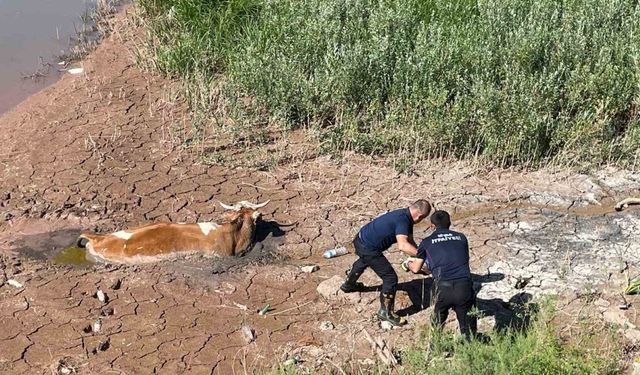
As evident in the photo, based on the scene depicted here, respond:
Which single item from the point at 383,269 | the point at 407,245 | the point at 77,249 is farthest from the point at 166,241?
the point at 407,245

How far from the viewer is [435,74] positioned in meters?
10.4

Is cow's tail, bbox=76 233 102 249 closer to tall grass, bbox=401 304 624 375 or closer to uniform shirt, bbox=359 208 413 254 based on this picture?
uniform shirt, bbox=359 208 413 254

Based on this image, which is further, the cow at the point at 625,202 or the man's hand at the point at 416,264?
the cow at the point at 625,202

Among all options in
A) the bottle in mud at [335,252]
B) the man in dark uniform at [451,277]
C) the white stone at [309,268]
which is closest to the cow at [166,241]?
the white stone at [309,268]

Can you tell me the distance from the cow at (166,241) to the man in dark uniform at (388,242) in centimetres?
138

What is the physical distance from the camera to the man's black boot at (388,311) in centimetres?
738

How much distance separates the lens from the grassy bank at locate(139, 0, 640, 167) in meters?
9.87

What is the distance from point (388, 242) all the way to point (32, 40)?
8048 mm

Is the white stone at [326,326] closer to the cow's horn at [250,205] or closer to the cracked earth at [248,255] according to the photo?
the cracked earth at [248,255]

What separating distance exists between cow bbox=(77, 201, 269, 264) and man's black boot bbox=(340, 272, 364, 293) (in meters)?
1.15

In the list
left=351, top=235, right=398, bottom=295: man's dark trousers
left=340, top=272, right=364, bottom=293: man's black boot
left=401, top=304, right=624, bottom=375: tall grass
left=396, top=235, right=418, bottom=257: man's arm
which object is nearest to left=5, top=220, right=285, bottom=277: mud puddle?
left=340, top=272, right=364, bottom=293: man's black boot

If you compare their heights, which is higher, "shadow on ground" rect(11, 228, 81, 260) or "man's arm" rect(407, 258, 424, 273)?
"man's arm" rect(407, 258, 424, 273)

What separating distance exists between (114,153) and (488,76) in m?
4.21

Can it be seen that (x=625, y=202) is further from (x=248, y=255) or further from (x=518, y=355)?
(x=248, y=255)
